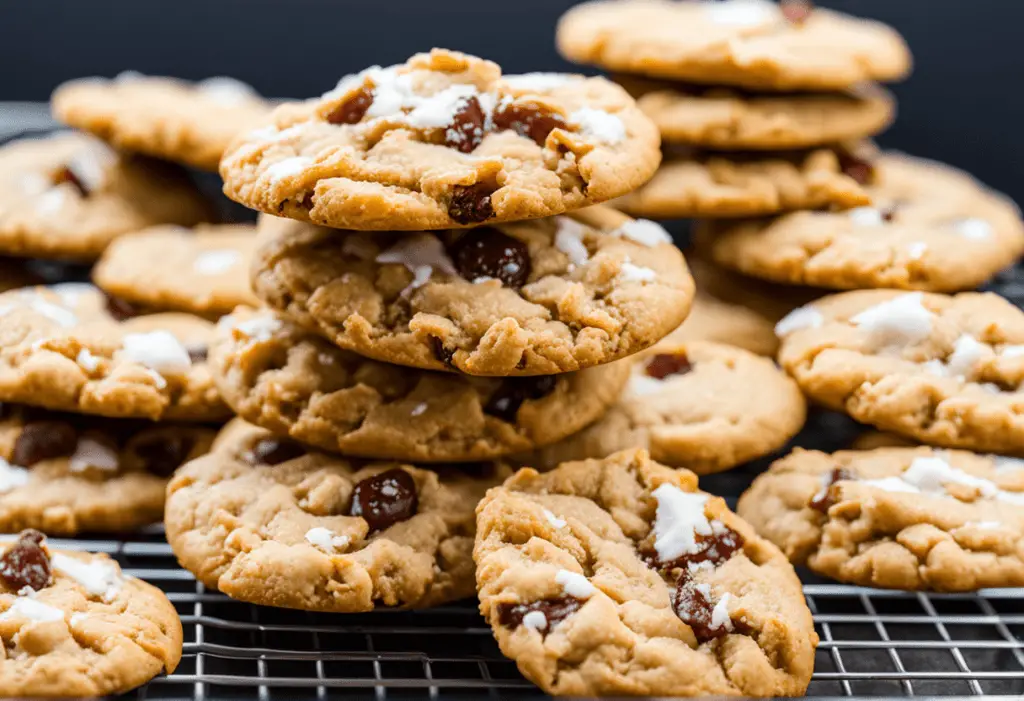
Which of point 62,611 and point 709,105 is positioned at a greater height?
point 709,105

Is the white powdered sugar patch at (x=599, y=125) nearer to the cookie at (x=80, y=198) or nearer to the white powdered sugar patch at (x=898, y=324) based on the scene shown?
the white powdered sugar patch at (x=898, y=324)

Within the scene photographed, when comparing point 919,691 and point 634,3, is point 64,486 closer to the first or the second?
point 919,691

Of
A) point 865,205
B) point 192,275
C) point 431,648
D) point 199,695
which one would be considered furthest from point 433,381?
point 865,205

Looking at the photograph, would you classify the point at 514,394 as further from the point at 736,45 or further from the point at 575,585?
the point at 736,45

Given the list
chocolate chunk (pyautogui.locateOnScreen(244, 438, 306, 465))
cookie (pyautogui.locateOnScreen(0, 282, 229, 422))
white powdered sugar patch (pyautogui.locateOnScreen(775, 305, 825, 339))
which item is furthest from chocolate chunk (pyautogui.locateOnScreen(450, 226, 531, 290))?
white powdered sugar patch (pyautogui.locateOnScreen(775, 305, 825, 339))

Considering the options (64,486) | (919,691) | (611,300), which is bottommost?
(919,691)

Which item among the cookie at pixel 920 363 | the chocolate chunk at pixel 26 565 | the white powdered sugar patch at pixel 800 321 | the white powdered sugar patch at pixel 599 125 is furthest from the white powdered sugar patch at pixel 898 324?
the chocolate chunk at pixel 26 565
